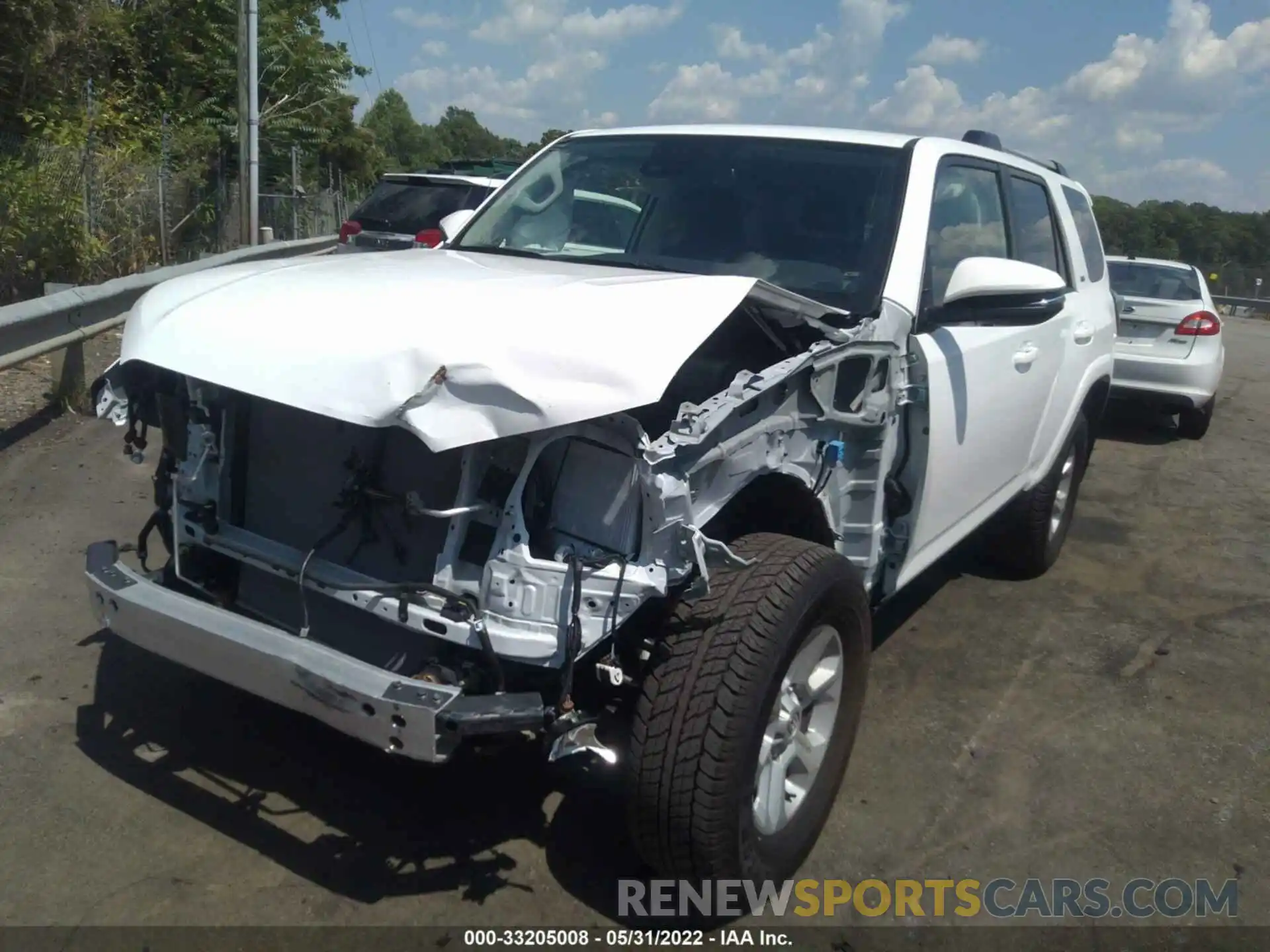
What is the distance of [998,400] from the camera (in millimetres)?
4371

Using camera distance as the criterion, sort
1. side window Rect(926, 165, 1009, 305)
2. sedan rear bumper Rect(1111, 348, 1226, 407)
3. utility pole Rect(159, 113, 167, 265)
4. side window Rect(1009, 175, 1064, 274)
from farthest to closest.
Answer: utility pole Rect(159, 113, 167, 265)
sedan rear bumper Rect(1111, 348, 1226, 407)
side window Rect(1009, 175, 1064, 274)
side window Rect(926, 165, 1009, 305)

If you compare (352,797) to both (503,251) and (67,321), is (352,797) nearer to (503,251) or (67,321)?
(503,251)

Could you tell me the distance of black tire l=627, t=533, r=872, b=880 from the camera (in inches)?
104

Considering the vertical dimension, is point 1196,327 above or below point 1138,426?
above

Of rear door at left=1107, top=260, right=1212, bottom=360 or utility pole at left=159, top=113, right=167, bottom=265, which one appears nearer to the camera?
rear door at left=1107, top=260, right=1212, bottom=360

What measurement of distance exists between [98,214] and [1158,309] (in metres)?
10.4

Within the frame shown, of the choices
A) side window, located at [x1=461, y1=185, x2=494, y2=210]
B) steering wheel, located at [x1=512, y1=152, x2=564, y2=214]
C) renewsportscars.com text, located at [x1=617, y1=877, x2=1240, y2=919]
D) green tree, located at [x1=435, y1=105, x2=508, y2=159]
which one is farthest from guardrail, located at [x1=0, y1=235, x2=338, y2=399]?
green tree, located at [x1=435, y1=105, x2=508, y2=159]

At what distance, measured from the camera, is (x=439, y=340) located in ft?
8.48

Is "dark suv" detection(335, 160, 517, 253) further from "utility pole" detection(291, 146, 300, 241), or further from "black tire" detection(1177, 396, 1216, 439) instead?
"utility pole" detection(291, 146, 300, 241)

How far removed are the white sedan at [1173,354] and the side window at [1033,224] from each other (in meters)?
4.87

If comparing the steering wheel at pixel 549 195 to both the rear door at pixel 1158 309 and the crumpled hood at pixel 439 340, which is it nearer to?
the crumpled hood at pixel 439 340

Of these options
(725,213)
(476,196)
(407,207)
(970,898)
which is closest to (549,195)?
(725,213)

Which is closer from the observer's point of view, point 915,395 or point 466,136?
point 915,395

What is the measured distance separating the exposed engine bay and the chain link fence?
7696 mm
